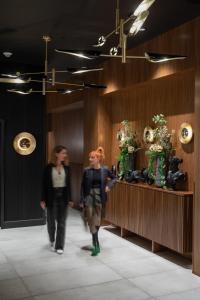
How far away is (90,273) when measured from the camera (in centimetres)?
443

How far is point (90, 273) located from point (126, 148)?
7.99 ft

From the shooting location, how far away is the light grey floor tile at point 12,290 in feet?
12.4

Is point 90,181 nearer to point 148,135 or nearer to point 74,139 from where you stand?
point 148,135

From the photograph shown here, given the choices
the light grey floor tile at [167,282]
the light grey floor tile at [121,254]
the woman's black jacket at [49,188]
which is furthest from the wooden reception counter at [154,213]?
the woman's black jacket at [49,188]

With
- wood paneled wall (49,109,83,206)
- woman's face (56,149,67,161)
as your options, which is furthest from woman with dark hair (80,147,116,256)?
wood paneled wall (49,109,83,206)

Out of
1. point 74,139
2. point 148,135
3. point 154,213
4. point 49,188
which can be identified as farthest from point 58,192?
point 74,139

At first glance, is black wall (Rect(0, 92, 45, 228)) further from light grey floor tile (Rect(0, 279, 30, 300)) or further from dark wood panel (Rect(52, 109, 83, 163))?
light grey floor tile (Rect(0, 279, 30, 300))

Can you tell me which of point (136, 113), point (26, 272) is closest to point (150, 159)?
point (136, 113)

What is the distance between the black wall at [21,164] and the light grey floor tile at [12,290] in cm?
275

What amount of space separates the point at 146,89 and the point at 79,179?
12.3 feet

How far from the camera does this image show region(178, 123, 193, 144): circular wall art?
4.96 meters

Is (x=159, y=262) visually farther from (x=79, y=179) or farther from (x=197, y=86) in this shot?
(x=79, y=179)

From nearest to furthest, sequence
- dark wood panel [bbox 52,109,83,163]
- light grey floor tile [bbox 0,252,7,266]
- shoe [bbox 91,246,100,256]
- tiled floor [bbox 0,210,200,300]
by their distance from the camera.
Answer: tiled floor [bbox 0,210,200,300] → light grey floor tile [bbox 0,252,7,266] → shoe [bbox 91,246,100,256] → dark wood panel [bbox 52,109,83,163]

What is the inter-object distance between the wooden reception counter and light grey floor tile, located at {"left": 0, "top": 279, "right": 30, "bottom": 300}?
2.01 metres
